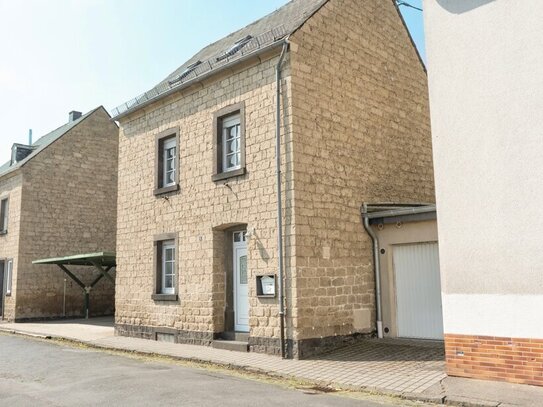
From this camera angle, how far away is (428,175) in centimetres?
1377

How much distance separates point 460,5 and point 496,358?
509 cm

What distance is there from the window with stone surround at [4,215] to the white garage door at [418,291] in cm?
1653

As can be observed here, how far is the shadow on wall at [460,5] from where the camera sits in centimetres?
767

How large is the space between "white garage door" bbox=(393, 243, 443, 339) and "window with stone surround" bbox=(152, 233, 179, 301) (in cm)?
529

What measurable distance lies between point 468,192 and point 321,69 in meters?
4.74

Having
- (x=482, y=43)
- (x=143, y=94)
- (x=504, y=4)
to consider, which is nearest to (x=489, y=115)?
(x=482, y=43)

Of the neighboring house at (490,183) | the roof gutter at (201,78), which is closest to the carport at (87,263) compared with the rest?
the roof gutter at (201,78)

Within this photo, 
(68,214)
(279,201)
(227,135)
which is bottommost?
(279,201)

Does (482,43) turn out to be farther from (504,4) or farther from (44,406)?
(44,406)

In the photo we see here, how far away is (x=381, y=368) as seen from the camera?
8.32 m

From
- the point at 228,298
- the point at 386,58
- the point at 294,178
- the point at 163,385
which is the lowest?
the point at 163,385

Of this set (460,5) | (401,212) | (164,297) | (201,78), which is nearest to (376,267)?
(401,212)

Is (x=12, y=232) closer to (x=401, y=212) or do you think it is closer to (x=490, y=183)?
(x=401, y=212)

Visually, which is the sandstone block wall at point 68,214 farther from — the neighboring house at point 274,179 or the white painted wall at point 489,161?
the white painted wall at point 489,161
